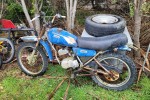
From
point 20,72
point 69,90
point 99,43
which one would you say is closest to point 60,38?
point 99,43

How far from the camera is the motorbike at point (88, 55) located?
4086mm

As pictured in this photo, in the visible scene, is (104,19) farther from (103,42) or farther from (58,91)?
(58,91)

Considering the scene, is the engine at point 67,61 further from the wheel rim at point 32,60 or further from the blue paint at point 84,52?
the wheel rim at point 32,60

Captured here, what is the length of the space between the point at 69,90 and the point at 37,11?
1.84 m

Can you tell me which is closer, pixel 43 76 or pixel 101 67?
pixel 101 67

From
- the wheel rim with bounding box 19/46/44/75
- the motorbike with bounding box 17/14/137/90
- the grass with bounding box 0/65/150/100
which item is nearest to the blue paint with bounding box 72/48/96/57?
the motorbike with bounding box 17/14/137/90

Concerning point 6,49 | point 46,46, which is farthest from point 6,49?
point 46,46

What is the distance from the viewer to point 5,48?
5004 millimetres

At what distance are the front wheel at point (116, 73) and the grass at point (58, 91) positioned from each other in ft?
0.41

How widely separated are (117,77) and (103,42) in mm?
729

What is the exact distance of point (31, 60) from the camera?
15.2 feet

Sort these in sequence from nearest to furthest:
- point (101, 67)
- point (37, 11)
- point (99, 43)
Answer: point (99, 43) < point (101, 67) < point (37, 11)

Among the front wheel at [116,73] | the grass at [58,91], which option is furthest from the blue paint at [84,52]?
the grass at [58,91]

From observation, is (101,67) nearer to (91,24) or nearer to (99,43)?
(99,43)
